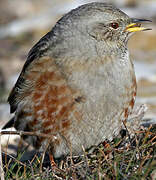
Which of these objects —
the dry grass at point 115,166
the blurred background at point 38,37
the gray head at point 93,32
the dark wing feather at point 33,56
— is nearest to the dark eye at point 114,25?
the gray head at point 93,32

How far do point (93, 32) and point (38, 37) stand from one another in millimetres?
6066

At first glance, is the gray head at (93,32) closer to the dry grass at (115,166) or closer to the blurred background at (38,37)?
the dry grass at (115,166)

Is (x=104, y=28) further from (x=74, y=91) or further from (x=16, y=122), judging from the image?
(x=16, y=122)

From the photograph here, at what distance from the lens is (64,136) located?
4582mm

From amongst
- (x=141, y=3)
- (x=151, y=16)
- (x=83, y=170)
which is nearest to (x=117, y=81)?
(x=83, y=170)

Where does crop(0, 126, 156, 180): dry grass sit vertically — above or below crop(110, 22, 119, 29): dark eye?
below

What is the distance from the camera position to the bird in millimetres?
4441

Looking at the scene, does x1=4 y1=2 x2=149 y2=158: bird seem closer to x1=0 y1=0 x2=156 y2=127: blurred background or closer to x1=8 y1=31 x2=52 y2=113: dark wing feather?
x1=8 y1=31 x2=52 y2=113: dark wing feather

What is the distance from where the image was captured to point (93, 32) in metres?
4.63

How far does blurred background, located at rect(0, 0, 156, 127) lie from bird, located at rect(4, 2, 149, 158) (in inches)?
69.4

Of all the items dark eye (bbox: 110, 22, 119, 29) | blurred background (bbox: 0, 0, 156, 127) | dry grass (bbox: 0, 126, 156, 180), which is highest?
dark eye (bbox: 110, 22, 119, 29)

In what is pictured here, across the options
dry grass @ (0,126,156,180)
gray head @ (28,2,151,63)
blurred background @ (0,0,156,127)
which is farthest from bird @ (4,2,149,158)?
blurred background @ (0,0,156,127)

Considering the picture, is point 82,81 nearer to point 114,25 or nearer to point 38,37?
point 114,25

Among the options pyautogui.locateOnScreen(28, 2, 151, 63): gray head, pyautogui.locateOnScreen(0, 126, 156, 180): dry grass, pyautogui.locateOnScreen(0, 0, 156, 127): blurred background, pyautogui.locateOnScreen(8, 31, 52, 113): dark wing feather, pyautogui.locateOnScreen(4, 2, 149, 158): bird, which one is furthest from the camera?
pyautogui.locateOnScreen(0, 0, 156, 127): blurred background
